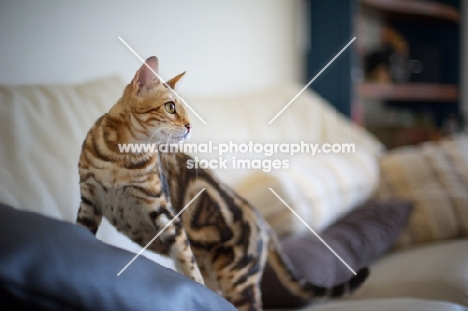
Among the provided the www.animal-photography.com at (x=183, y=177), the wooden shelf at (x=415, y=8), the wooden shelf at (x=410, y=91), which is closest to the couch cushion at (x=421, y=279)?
the www.animal-photography.com at (x=183, y=177)

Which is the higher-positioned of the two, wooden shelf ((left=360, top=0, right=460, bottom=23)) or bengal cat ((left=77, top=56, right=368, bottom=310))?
wooden shelf ((left=360, top=0, right=460, bottom=23))

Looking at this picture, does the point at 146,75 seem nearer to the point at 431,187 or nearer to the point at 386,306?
the point at 386,306

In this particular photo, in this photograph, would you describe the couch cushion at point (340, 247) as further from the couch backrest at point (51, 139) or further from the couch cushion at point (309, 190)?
the couch backrest at point (51, 139)

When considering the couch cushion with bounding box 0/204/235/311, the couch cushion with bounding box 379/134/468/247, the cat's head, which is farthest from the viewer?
the couch cushion with bounding box 379/134/468/247

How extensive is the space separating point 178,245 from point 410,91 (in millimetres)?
1950

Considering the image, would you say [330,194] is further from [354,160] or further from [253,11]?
[253,11]

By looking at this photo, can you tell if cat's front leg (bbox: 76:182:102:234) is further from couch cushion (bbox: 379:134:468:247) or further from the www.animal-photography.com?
couch cushion (bbox: 379:134:468:247)

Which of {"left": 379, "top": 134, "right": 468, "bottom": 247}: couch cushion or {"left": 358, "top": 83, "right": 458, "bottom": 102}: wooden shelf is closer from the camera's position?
{"left": 379, "top": 134, "right": 468, "bottom": 247}: couch cushion

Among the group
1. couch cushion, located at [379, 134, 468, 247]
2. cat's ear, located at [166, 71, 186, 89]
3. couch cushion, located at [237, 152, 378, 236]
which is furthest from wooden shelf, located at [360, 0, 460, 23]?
cat's ear, located at [166, 71, 186, 89]

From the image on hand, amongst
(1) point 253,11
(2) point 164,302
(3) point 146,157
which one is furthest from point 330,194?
(2) point 164,302

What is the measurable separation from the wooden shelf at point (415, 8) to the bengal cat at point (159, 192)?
151 cm

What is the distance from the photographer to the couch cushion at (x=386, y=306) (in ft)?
2.84

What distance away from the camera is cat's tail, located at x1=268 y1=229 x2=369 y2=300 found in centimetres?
89

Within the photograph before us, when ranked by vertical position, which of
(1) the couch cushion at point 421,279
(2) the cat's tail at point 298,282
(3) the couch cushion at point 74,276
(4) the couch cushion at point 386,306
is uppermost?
(3) the couch cushion at point 74,276
